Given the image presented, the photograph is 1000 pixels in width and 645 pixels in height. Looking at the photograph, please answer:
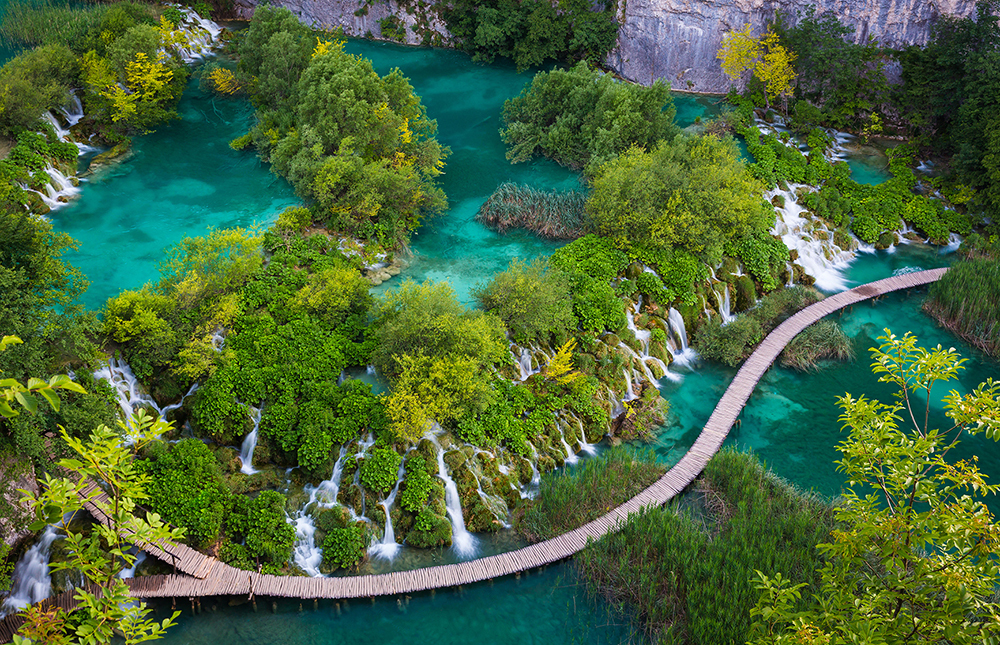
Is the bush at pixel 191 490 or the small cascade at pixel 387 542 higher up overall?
the bush at pixel 191 490

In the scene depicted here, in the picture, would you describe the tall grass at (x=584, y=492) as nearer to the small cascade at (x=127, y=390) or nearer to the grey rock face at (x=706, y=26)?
the small cascade at (x=127, y=390)

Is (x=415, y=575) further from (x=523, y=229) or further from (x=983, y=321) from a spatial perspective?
(x=983, y=321)

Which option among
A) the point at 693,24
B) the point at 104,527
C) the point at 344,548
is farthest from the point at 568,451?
the point at 693,24

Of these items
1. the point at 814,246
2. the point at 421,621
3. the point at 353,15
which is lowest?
the point at 421,621

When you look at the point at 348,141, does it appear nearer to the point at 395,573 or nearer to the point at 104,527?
the point at 395,573

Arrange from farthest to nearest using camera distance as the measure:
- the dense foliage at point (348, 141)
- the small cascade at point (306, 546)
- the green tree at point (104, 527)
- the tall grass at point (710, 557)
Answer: the dense foliage at point (348, 141)
the small cascade at point (306, 546)
the tall grass at point (710, 557)
the green tree at point (104, 527)

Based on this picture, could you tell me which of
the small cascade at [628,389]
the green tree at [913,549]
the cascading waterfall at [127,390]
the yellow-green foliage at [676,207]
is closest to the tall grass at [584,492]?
the small cascade at [628,389]

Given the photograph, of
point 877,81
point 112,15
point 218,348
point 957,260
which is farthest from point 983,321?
point 112,15
